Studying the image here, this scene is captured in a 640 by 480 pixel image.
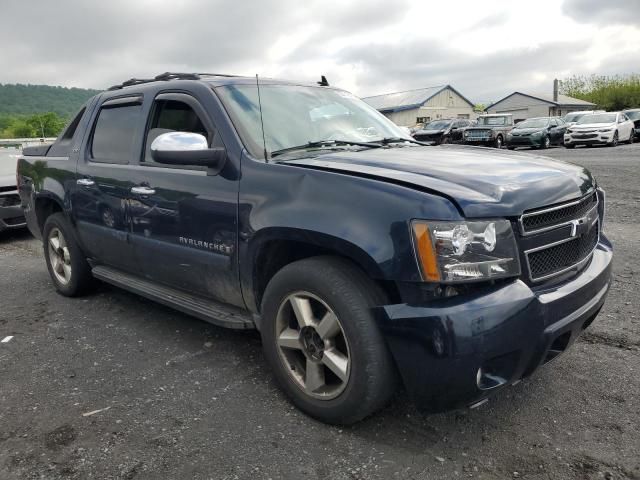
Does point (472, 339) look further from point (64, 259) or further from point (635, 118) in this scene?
point (635, 118)

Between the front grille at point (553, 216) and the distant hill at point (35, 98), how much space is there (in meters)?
87.7

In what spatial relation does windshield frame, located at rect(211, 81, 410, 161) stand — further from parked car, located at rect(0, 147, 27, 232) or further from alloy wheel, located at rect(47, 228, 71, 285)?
parked car, located at rect(0, 147, 27, 232)

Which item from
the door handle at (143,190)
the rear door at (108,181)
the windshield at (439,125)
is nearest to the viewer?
the door handle at (143,190)

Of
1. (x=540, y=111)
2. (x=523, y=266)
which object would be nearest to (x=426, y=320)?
(x=523, y=266)

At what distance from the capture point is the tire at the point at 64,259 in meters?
4.60

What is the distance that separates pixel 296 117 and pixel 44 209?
9.68ft

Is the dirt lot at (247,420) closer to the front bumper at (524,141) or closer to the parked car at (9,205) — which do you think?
the parked car at (9,205)

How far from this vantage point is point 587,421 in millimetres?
2627

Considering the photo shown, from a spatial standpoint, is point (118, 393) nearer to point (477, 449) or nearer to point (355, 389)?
point (355, 389)

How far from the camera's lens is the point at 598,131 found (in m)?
22.0

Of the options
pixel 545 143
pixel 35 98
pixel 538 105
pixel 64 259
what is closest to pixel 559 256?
pixel 64 259

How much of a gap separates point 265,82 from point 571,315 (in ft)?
7.77

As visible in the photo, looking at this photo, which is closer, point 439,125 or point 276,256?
point 276,256

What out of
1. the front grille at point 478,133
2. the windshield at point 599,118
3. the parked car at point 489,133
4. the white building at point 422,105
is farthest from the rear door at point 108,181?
the white building at point 422,105
